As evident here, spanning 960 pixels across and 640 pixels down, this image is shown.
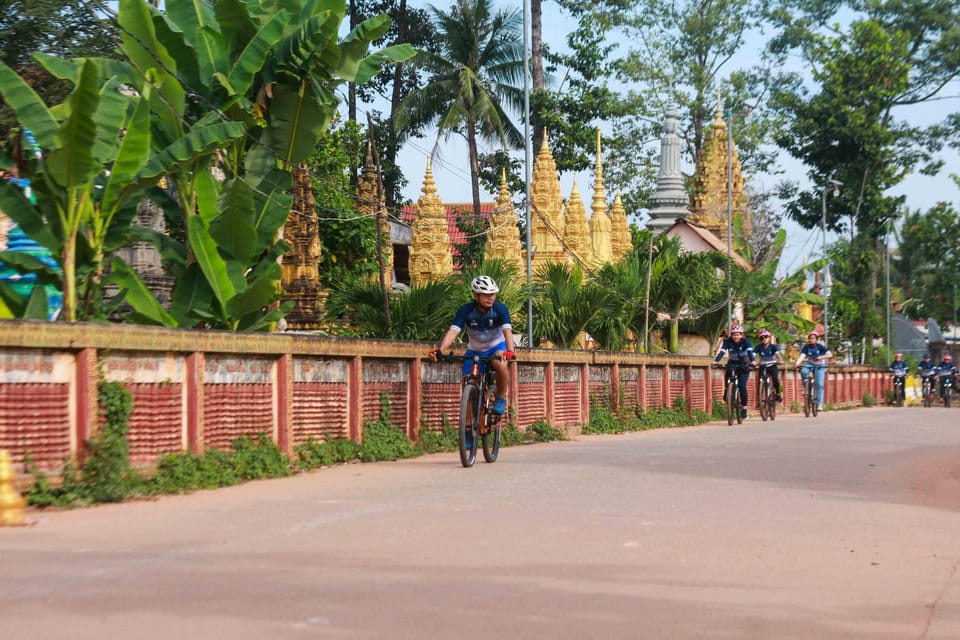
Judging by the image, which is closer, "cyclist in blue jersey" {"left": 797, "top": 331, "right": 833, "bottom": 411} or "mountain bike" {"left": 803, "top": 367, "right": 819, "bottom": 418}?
"cyclist in blue jersey" {"left": 797, "top": 331, "right": 833, "bottom": 411}

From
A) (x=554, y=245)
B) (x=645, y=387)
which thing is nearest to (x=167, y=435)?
(x=645, y=387)

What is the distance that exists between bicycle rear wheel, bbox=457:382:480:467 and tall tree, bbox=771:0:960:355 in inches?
2101

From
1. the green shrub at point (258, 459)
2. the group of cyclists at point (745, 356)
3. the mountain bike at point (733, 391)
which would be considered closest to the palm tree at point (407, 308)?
the green shrub at point (258, 459)

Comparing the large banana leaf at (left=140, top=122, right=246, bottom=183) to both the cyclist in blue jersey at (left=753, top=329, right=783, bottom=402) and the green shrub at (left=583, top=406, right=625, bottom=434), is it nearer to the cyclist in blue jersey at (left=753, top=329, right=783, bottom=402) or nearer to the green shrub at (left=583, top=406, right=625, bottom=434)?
the green shrub at (left=583, top=406, right=625, bottom=434)

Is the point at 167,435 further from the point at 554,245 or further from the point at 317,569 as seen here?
the point at 554,245

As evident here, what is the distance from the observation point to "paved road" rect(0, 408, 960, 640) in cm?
611

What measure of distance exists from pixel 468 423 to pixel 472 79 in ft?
130

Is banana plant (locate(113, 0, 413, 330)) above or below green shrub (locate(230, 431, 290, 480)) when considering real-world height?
above

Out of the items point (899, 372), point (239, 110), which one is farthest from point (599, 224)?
point (239, 110)

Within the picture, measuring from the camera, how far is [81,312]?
51.0ft

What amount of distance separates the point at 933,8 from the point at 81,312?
6161 cm

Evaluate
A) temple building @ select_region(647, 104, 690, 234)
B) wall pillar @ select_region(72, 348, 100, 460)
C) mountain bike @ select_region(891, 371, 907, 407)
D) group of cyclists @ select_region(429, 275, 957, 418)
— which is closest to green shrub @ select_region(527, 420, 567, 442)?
group of cyclists @ select_region(429, 275, 957, 418)

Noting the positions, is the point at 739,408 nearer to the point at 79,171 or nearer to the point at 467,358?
the point at 467,358

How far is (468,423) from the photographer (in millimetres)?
14633
